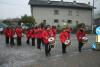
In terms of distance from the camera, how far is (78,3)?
81.2 m

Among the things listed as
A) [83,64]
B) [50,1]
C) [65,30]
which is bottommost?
[83,64]

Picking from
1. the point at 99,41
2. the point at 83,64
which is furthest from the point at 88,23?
the point at 83,64

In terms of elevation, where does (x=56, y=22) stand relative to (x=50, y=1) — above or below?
below

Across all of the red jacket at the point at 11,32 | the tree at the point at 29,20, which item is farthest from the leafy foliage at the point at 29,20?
the red jacket at the point at 11,32

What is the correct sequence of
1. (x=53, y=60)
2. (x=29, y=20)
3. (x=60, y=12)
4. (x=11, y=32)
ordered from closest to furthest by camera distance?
(x=53, y=60) → (x=11, y=32) → (x=29, y=20) → (x=60, y=12)

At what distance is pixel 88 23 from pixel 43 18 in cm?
1226

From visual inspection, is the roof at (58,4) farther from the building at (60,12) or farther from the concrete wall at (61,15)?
the concrete wall at (61,15)

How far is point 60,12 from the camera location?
74.2m

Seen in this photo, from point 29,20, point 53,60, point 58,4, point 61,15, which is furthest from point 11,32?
point 58,4

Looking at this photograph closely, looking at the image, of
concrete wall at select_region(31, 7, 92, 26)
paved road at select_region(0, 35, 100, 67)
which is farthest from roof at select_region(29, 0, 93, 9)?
paved road at select_region(0, 35, 100, 67)

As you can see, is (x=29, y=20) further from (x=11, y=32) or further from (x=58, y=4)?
(x=11, y=32)

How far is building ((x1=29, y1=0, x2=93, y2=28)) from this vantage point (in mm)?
71188

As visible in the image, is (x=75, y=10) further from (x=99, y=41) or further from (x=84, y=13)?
(x=99, y=41)

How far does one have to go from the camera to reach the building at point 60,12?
7119 cm
